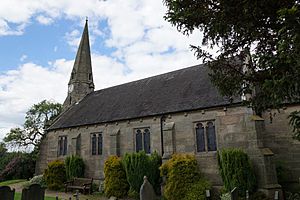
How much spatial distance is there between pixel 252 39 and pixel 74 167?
61.7ft

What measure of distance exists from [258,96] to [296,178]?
961cm

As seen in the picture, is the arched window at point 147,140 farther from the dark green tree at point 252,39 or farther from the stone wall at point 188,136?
the dark green tree at point 252,39

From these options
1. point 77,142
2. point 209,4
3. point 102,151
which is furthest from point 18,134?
point 209,4

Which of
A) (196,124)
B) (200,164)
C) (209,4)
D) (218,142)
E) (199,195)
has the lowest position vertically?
(199,195)

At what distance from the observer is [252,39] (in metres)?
7.41

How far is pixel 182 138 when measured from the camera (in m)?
17.1

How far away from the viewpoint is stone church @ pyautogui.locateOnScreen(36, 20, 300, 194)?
14.8 m

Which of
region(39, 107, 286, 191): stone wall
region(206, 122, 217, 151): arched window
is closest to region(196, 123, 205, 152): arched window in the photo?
region(39, 107, 286, 191): stone wall

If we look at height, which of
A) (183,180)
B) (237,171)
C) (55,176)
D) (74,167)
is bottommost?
(55,176)

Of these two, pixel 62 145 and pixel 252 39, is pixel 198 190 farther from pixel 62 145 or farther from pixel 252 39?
pixel 62 145

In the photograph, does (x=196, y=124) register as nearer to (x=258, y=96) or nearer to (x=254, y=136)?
(x=254, y=136)

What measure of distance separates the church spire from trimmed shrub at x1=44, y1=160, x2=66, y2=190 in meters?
9.46

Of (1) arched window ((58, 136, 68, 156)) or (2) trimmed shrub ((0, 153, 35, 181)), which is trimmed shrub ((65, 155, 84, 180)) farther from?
(2) trimmed shrub ((0, 153, 35, 181))

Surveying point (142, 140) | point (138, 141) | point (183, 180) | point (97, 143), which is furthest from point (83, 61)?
point (183, 180)
